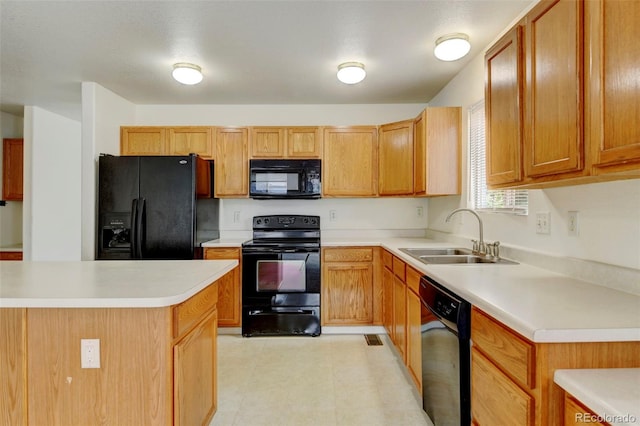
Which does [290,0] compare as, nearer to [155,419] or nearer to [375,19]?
[375,19]

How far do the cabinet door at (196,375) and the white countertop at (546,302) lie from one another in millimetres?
1218

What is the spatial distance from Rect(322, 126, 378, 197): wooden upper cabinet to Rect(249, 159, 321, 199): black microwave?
16cm

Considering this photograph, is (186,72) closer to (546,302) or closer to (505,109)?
(505,109)

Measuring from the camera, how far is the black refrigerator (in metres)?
3.10

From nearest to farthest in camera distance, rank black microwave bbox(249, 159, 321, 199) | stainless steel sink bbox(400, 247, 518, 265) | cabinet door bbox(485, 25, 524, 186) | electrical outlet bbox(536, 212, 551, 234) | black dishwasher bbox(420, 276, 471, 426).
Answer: black dishwasher bbox(420, 276, 471, 426) → cabinet door bbox(485, 25, 524, 186) → electrical outlet bbox(536, 212, 551, 234) → stainless steel sink bbox(400, 247, 518, 265) → black microwave bbox(249, 159, 321, 199)

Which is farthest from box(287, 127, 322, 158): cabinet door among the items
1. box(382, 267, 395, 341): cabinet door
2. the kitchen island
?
the kitchen island

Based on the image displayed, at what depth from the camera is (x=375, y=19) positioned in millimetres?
2186

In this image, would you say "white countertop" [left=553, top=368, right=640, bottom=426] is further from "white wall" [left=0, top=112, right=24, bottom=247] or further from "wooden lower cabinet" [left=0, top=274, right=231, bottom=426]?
"white wall" [left=0, top=112, right=24, bottom=247]

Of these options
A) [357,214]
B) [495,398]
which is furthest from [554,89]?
[357,214]

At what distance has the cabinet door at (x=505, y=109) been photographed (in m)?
1.59

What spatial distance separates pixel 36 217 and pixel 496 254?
4.62 m

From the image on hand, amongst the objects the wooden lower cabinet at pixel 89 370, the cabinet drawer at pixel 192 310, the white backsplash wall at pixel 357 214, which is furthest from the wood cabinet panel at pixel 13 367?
the white backsplash wall at pixel 357 214

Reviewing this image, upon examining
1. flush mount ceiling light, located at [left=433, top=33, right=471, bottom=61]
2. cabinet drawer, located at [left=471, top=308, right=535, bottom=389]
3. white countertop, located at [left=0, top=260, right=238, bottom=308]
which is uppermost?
flush mount ceiling light, located at [left=433, top=33, right=471, bottom=61]

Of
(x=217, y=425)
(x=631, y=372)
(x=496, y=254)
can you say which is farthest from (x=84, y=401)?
(x=496, y=254)
